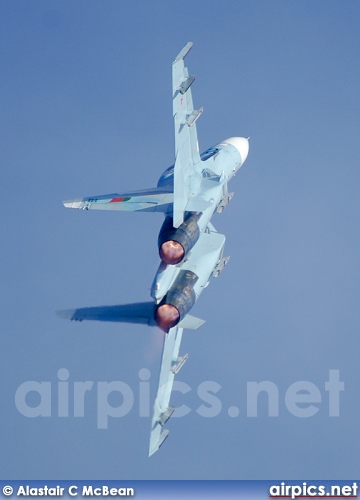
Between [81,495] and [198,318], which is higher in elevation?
[198,318]

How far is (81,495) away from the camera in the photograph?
52219 mm

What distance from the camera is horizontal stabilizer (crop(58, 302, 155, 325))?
54719mm

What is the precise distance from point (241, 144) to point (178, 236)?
37.8 ft

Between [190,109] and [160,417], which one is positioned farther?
[160,417]

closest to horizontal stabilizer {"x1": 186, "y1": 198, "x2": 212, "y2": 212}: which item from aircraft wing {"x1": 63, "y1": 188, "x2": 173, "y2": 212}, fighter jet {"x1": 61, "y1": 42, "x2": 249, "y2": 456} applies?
fighter jet {"x1": 61, "y1": 42, "x2": 249, "y2": 456}

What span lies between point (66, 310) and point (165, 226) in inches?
202

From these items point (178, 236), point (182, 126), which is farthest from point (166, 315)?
point (182, 126)

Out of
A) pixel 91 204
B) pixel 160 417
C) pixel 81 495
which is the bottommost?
pixel 81 495

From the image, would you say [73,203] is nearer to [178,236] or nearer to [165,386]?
[178,236]

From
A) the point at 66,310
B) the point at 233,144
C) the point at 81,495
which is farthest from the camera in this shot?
the point at 233,144

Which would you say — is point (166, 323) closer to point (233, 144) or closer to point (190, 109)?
point (190, 109)

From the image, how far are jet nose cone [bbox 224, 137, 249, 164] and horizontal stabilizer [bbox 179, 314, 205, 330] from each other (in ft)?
32.2

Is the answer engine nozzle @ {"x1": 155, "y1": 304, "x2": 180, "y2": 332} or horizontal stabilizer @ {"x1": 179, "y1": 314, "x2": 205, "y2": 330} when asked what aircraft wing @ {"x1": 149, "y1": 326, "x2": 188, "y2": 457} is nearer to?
horizontal stabilizer @ {"x1": 179, "y1": 314, "x2": 205, "y2": 330}

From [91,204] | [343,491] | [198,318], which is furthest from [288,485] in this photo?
[91,204]
